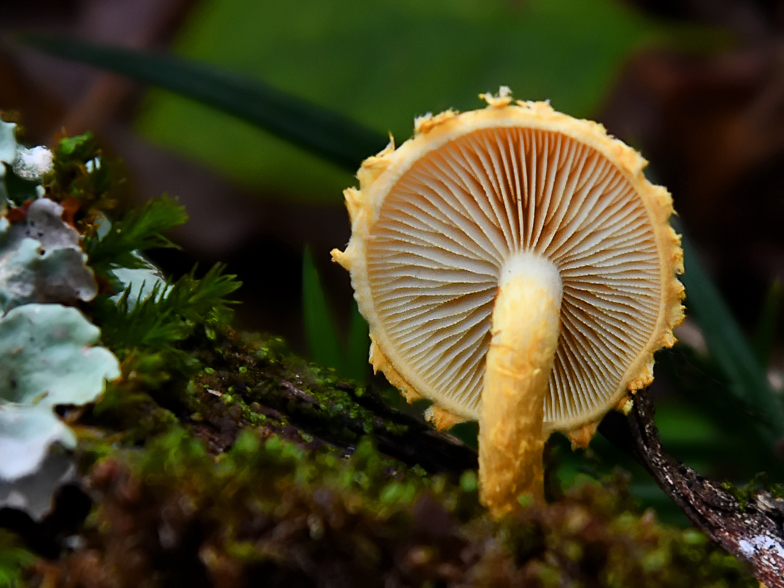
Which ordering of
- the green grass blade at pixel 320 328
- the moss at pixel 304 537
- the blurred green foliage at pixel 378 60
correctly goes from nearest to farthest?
the moss at pixel 304 537
the green grass blade at pixel 320 328
the blurred green foliage at pixel 378 60

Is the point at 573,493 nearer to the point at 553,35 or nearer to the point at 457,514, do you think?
the point at 457,514

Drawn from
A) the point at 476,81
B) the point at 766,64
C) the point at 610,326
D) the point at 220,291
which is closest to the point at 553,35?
the point at 476,81

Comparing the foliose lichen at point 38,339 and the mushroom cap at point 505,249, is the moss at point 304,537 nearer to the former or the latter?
the foliose lichen at point 38,339

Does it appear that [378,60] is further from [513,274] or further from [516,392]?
[516,392]

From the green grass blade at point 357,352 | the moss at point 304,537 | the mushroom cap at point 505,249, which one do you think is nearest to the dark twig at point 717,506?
the mushroom cap at point 505,249

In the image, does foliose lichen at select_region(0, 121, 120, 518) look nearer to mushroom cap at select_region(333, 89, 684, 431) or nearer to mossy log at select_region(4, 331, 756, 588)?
mossy log at select_region(4, 331, 756, 588)

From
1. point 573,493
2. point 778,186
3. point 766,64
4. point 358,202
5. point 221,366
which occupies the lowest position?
point 221,366
